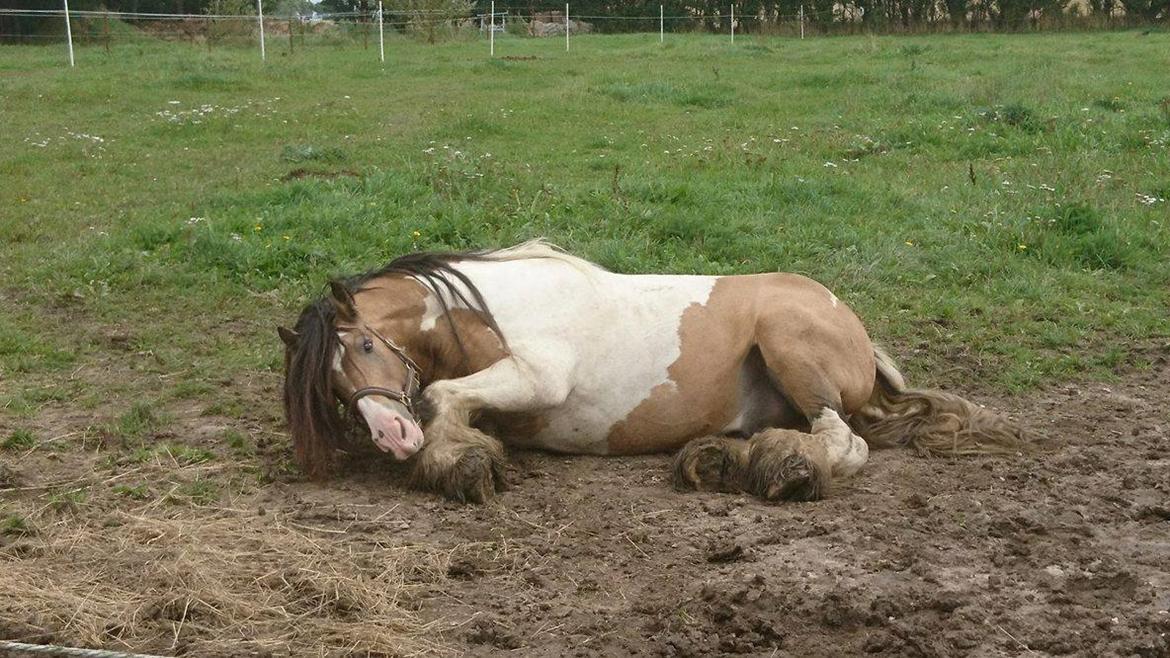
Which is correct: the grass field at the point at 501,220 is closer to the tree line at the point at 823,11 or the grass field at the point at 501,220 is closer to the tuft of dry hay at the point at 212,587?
the tuft of dry hay at the point at 212,587

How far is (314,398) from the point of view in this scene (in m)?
4.76

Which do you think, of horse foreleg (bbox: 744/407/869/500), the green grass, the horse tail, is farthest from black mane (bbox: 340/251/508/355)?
the horse tail

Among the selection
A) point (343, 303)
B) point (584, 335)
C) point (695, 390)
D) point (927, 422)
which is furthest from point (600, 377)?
point (927, 422)

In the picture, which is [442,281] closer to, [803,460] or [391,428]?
[391,428]

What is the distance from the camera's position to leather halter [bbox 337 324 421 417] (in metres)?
4.66

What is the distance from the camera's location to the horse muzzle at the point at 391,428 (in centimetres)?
454

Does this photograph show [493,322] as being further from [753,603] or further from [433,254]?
[753,603]

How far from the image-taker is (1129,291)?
25.7ft

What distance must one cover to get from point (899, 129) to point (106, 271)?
8175 millimetres

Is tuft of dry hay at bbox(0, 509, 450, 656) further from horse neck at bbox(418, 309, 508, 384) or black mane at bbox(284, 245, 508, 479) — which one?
horse neck at bbox(418, 309, 508, 384)

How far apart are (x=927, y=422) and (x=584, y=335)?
5.09 ft

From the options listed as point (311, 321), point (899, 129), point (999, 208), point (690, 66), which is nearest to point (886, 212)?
point (999, 208)

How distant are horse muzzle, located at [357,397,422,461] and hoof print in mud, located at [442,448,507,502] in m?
0.18

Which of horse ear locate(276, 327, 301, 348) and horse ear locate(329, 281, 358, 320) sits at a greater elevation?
horse ear locate(329, 281, 358, 320)
